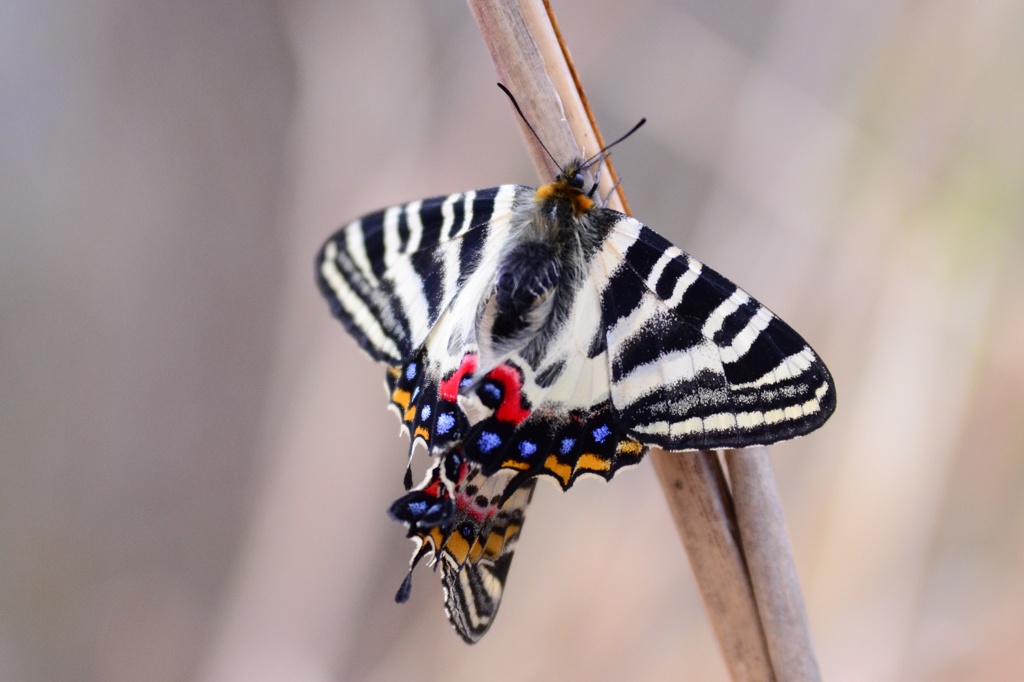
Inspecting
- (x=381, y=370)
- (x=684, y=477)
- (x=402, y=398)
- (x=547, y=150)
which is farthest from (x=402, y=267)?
(x=381, y=370)

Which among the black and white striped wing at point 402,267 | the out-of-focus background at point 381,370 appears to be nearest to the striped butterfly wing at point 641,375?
the black and white striped wing at point 402,267

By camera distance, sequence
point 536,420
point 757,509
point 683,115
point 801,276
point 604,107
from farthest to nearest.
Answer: point 604,107, point 683,115, point 801,276, point 536,420, point 757,509

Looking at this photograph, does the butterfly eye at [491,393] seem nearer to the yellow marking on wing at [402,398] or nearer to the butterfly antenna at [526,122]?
the yellow marking on wing at [402,398]

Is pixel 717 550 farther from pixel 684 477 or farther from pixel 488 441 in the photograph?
pixel 488 441

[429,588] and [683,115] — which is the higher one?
[683,115]

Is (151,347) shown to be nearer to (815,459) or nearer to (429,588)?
(429,588)

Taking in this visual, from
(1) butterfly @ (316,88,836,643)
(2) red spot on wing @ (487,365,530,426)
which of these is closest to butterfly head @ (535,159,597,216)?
(1) butterfly @ (316,88,836,643)

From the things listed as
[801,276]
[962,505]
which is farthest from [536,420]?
[962,505]

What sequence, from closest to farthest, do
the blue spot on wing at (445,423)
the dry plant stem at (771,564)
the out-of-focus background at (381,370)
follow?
the dry plant stem at (771,564) < the blue spot on wing at (445,423) < the out-of-focus background at (381,370)
